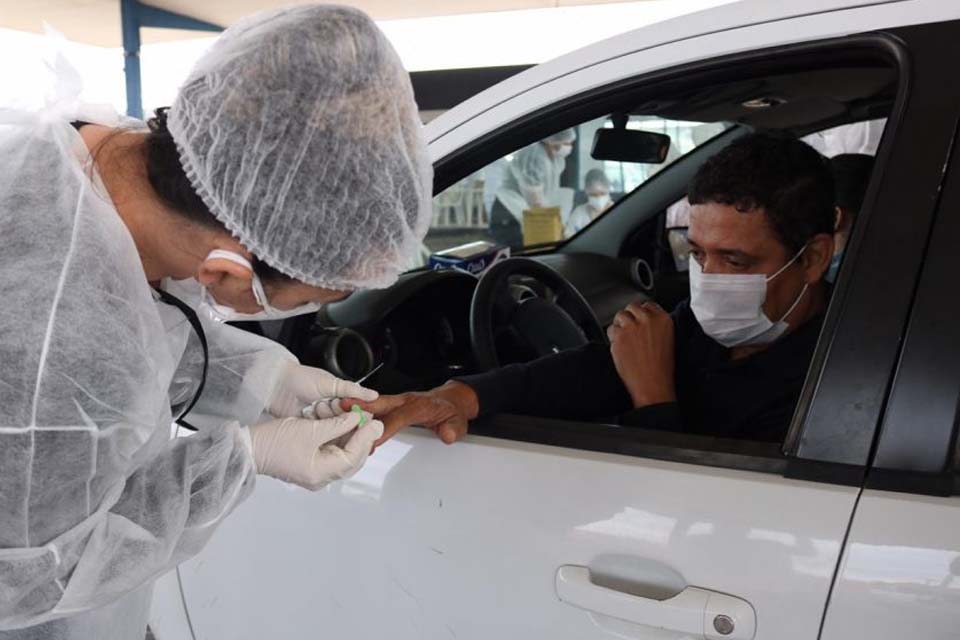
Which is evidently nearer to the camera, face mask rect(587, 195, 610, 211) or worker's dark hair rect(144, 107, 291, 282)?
worker's dark hair rect(144, 107, 291, 282)

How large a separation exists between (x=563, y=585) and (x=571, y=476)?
146 mm

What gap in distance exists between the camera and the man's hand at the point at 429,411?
1.34m

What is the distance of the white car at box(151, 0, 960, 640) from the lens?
1047mm

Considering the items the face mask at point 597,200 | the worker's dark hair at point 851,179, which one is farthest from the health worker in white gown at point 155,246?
the face mask at point 597,200

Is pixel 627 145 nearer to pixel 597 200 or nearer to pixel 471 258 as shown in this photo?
pixel 471 258

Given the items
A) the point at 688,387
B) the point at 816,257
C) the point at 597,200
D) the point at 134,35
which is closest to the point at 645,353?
the point at 688,387

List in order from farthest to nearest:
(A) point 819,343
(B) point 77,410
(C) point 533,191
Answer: (C) point 533,191 → (A) point 819,343 → (B) point 77,410

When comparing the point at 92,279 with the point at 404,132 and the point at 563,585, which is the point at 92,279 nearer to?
the point at 404,132

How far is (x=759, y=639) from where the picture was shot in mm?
1086

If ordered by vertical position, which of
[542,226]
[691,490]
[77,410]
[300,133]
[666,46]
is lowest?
[542,226]

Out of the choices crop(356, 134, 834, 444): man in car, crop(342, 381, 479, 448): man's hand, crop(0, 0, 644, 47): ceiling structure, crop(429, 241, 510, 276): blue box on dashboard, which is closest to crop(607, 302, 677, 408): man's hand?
crop(356, 134, 834, 444): man in car

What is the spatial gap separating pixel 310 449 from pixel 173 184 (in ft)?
1.36

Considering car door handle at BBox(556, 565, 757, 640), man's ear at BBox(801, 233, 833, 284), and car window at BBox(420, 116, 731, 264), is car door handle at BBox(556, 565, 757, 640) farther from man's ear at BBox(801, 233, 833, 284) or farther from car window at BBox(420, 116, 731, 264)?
car window at BBox(420, 116, 731, 264)

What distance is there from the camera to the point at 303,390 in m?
1.48
